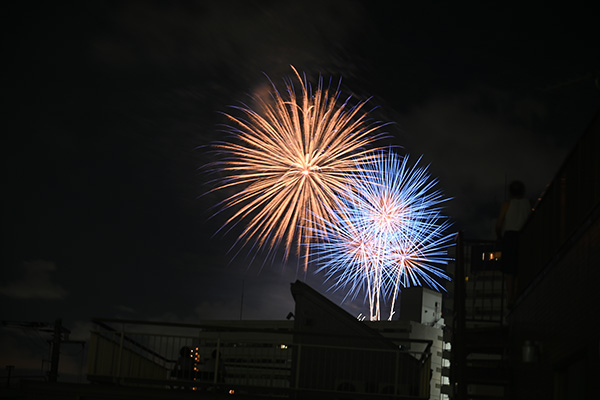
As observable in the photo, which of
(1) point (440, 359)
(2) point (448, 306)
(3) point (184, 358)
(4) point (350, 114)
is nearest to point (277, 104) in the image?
(4) point (350, 114)

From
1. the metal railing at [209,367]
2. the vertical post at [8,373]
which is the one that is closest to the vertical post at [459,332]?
the metal railing at [209,367]

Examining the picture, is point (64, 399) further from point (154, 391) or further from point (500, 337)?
point (500, 337)

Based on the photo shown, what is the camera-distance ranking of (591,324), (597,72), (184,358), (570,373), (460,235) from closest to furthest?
(591,324), (597,72), (570,373), (460,235), (184,358)

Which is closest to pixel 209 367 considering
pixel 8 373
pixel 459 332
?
pixel 459 332

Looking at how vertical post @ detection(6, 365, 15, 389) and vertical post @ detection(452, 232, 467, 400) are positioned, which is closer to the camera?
vertical post @ detection(452, 232, 467, 400)

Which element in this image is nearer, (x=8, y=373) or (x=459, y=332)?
(x=459, y=332)

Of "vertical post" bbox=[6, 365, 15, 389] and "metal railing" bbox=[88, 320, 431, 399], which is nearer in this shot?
"metal railing" bbox=[88, 320, 431, 399]

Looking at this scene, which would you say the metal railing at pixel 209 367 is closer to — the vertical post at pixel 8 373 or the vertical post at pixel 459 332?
the vertical post at pixel 459 332

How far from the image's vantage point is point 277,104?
2334 centimetres

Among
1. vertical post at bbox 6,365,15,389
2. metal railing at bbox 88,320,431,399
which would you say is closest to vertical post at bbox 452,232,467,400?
metal railing at bbox 88,320,431,399

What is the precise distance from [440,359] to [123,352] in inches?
3033

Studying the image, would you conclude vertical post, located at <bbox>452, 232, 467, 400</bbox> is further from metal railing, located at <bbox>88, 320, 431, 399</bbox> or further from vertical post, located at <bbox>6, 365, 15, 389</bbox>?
vertical post, located at <bbox>6, 365, 15, 389</bbox>

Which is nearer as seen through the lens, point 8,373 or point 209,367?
point 209,367

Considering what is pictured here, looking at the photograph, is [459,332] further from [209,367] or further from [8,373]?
[8,373]
